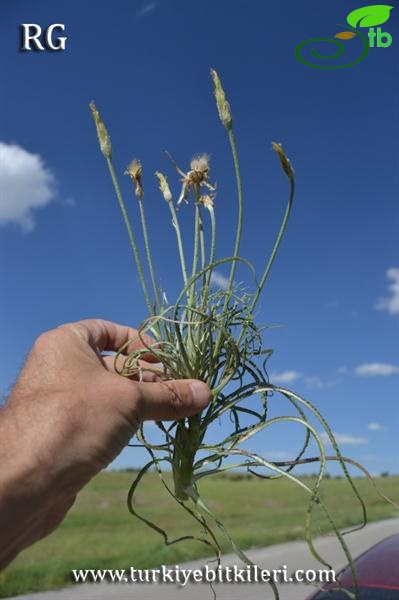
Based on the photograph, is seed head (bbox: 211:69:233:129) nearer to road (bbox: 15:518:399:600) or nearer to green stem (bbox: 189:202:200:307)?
green stem (bbox: 189:202:200:307)

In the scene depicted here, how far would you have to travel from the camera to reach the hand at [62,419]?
6.67 ft

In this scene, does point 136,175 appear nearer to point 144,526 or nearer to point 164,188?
point 164,188

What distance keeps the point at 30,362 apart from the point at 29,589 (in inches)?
415

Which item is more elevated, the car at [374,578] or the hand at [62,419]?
the hand at [62,419]

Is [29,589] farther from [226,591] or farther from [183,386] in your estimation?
[183,386]

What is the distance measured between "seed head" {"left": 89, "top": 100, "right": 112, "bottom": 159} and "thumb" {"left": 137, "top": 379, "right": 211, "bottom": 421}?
2.70ft

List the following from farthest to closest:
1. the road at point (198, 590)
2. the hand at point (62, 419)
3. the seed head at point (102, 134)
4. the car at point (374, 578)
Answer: the road at point (198, 590), the car at point (374, 578), the seed head at point (102, 134), the hand at point (62, 419)

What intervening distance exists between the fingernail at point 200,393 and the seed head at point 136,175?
0.72 metres

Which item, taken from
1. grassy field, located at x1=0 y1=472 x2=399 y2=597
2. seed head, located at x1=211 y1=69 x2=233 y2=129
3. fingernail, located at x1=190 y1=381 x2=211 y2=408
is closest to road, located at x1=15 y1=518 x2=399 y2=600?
grassy field, located at x1=0 y1=472 x2=399 y2=597

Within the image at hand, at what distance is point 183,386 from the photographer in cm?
227

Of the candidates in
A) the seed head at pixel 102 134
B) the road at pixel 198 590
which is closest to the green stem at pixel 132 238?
the seed head at pixel 102 134

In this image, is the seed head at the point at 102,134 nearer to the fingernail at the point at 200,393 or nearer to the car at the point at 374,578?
the fingernail at the point at 200,393

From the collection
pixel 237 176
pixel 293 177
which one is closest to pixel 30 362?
pixel 237 176

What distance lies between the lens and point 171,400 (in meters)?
2.24
